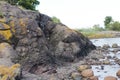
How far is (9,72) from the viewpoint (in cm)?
3509

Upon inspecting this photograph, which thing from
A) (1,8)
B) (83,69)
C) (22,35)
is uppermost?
(1,8)

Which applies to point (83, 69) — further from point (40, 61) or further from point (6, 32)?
point (6, 32)

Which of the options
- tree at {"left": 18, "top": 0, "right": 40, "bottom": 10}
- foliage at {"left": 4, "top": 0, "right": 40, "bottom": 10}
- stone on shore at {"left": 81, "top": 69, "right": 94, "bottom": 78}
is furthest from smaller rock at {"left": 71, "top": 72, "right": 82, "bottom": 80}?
tree at {"left": 18, "top": 0, "right": 40, "bottom": 10}

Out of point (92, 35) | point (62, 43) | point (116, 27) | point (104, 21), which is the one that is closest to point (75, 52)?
point (62, 43)

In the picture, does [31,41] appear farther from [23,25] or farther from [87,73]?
[87,73]

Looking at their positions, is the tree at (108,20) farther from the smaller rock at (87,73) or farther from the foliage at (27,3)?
the smaller rock at (87,73)

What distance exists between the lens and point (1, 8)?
56.2 meters

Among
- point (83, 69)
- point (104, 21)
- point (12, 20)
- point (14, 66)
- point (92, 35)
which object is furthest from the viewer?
point (104, 21)

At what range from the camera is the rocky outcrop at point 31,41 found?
49.6 metres

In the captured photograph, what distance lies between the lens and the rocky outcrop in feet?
163

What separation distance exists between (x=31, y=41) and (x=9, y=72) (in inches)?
687

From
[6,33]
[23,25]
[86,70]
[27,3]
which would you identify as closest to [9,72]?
[86,70]

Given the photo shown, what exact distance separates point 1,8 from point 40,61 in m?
12.6

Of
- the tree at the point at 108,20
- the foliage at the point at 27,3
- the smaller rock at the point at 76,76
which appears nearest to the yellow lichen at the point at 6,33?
the smaller rock at the point at 76,76
